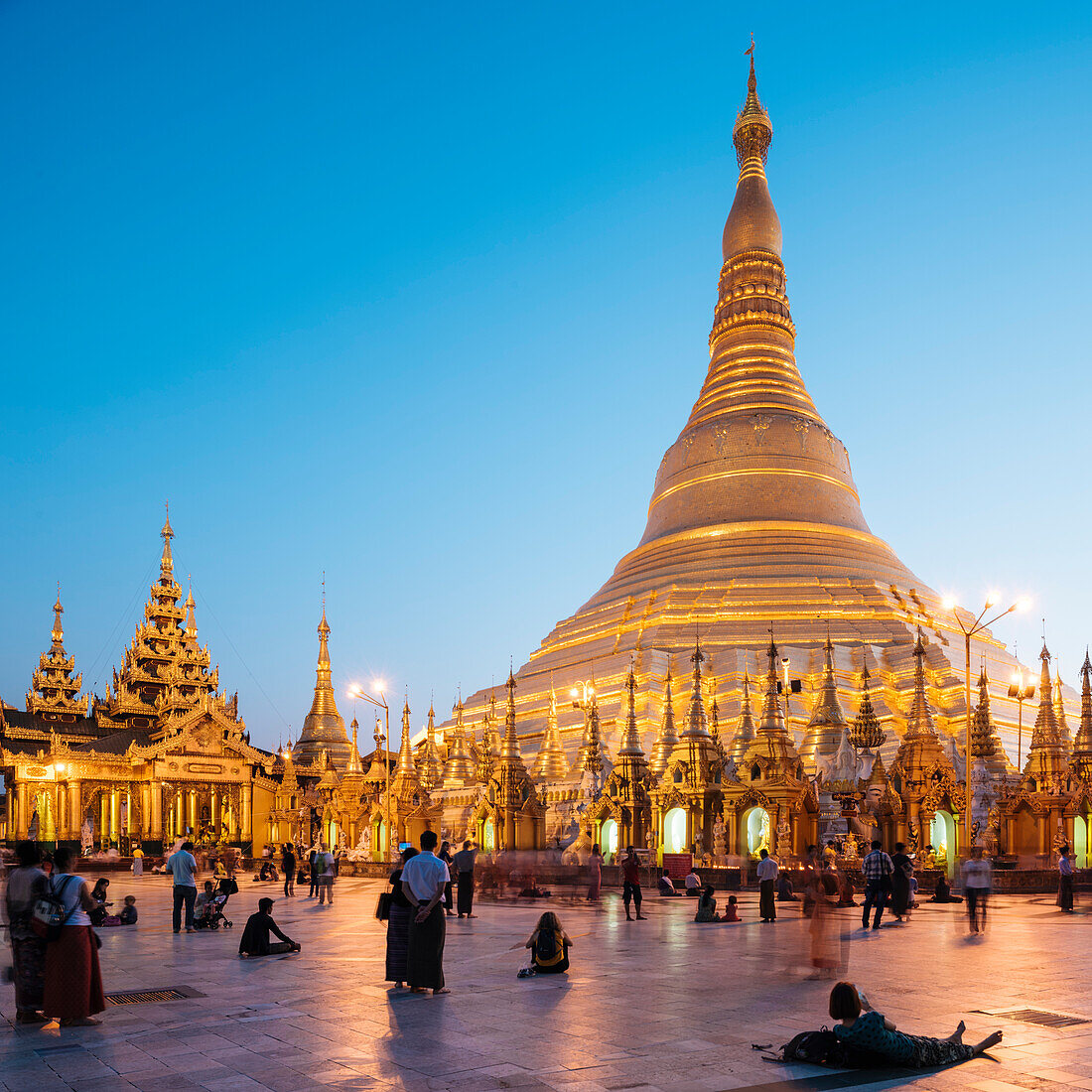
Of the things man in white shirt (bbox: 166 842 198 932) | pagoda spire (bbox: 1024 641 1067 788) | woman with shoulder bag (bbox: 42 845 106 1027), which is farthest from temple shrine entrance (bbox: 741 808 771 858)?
woman with shoulder bag (bbox: 42 845 106 1027)

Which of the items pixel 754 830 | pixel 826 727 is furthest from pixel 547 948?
pixel 826 727

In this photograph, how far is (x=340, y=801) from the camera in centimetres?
4672

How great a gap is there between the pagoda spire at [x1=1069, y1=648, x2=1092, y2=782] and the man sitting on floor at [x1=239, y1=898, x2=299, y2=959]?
30.3 metres

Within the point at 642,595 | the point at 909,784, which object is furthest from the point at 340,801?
the point at 909,784

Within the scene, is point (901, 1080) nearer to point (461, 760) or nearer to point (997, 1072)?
point (997, 1072)

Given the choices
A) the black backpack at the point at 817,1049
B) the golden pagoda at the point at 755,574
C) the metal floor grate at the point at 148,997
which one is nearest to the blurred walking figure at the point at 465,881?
the metal floor grate at the point at 148,997

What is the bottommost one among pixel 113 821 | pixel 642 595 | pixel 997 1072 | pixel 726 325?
pixel 113 821

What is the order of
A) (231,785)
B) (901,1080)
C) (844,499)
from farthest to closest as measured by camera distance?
(844,499)
(231,785)
(901,1080)

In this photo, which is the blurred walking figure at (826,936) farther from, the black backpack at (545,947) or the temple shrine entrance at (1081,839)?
the temple shrine entrance at (1081,839)

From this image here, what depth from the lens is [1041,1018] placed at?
975 cm

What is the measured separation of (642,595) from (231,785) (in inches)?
898

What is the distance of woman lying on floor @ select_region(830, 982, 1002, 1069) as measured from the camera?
7828mm

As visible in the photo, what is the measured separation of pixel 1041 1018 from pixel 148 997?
839cm

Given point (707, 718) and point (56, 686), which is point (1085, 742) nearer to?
point (707, 718)
